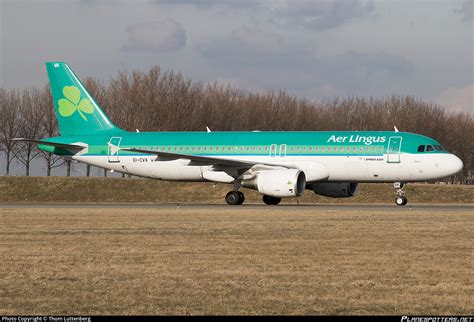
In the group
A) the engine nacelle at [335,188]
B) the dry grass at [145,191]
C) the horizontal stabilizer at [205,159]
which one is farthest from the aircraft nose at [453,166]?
the dry grass at [145,191]

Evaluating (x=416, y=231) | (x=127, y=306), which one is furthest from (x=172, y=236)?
(x=127, y=306)

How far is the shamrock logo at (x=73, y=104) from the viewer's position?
175ft

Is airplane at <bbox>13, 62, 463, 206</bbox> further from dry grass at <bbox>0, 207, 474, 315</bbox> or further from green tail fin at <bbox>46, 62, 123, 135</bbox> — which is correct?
dry grass at <bbox>0, 207, 474, 315</bbox>

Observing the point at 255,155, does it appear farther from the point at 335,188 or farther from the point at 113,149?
the point at 113,149

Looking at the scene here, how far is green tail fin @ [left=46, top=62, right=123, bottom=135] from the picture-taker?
5300 cm

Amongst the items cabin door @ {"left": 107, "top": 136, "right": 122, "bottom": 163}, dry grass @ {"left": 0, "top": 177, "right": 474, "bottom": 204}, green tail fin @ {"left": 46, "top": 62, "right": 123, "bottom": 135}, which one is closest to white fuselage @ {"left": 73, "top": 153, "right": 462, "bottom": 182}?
cabin door @ {"left": 107, "top": 136, "right": 122, "bottom": 163}

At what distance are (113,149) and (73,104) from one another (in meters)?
4.41

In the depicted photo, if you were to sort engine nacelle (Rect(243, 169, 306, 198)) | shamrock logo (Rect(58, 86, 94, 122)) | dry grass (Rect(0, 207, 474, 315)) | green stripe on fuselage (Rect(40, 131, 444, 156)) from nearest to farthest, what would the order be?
1. dry grass (Rect(0, 207, 474, 315))
2. engine nacelle (Rect(243, 169, 306, 198))
3. green stripe on fuselage (Rect(40, 131, 444, 156))
4. shamrock logo (Rect(58, 86, 94, 122))

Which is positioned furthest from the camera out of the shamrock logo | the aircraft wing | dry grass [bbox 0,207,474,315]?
the shamrock logo

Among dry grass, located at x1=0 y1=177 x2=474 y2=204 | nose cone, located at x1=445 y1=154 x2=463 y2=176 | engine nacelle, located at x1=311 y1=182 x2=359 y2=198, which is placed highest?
nose cone, located at x1=445 y1=154 x2=463 y2=176

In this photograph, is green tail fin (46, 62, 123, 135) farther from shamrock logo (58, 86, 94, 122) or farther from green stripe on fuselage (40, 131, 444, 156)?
green stripe on fuselage (40, 131, 444, 156)

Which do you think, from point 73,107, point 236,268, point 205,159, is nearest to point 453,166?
point 205,159

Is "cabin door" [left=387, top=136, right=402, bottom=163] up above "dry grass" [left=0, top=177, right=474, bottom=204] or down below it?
above

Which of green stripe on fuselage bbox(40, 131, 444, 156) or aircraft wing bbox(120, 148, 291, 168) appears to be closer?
green stripe on fuselage bbox(40, 131, 444, 156)
